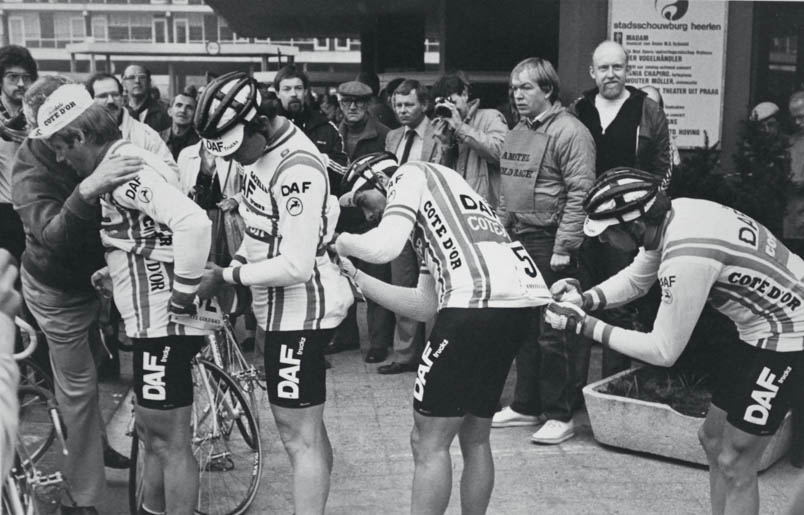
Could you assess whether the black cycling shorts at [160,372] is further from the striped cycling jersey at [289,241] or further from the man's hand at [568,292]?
the man's hand at [568,292]

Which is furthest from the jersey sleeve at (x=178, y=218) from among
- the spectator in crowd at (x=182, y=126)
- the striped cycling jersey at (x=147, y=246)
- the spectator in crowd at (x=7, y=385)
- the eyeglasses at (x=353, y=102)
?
the eyeglasses at (x=353, y=102)

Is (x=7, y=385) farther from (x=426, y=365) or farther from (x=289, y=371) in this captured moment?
(x=426, y=365)

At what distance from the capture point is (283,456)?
20.5ft

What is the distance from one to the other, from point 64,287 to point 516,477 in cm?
257

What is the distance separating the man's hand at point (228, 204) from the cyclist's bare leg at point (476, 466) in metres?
3.27

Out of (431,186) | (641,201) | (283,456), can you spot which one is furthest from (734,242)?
(283,456)

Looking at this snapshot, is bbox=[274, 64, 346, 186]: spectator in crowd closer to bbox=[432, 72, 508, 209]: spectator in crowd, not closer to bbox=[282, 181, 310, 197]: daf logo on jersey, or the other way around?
bbox=[432, 72, 508, 209]: spectator in crowd

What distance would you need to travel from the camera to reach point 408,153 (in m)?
7.96

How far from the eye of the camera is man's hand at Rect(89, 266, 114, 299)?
464cm

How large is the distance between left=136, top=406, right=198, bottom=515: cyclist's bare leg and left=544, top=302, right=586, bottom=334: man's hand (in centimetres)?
153

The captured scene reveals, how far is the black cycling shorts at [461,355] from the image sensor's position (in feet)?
14.1

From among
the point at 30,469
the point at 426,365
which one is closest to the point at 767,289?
the point at 426,365

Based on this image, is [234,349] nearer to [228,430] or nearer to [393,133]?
[228,430]

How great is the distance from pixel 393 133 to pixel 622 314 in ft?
8.14
